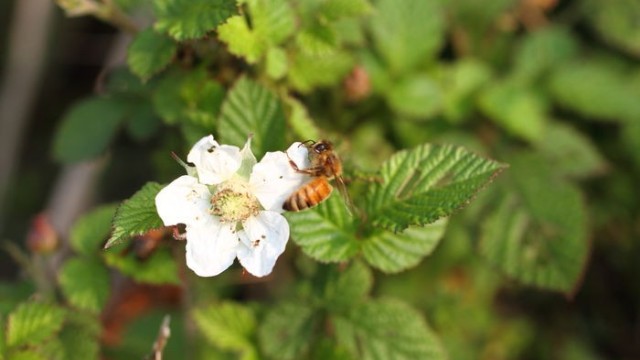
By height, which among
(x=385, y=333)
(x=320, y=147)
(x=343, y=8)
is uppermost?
(x=343, y=8)

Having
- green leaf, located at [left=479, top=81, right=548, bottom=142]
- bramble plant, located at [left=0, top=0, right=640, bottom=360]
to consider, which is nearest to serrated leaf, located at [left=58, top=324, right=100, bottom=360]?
bramble plant, located at [left=0, top=0, right=640, bottom=360]

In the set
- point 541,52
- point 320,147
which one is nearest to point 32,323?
point 320,147

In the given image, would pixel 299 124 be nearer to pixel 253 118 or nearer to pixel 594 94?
pixel 253 118

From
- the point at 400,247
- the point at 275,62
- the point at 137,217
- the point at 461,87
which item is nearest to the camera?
the point at 137,217

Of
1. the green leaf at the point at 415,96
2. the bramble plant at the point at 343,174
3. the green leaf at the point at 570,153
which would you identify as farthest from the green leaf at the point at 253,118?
the green leaf at the point at 570,153

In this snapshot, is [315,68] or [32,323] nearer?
[32,323]

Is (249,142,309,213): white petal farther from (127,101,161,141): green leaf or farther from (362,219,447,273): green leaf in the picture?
(127,101,161,141): green leaf

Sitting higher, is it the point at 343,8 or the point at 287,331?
the point at 343,8
